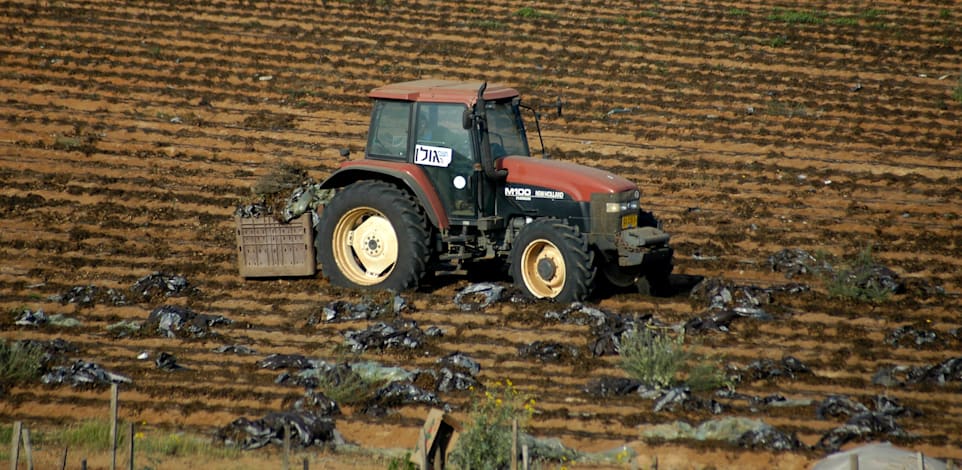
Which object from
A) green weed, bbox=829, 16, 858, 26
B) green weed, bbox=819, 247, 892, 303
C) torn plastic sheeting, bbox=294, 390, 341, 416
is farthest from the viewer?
green weed, bbox=829, 16, 858, 26

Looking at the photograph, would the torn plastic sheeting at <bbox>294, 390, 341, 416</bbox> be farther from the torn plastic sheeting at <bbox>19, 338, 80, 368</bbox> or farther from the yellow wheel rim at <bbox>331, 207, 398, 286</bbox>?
the yellow wheel rim at <bbox>331, 207, 398, 286</bbox>

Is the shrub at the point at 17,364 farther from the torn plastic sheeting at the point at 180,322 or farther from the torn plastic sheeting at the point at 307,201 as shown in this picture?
the torn plastic sheeting at the point at 307,201

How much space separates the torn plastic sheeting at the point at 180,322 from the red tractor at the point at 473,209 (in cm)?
163

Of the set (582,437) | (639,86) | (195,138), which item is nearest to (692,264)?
(582,437)

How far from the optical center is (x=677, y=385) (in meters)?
9.84

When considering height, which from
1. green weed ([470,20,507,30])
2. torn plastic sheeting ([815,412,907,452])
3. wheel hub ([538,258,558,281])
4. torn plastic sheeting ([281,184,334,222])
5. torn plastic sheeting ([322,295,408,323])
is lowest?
torn plastic sheeting ([815,412,907,452])

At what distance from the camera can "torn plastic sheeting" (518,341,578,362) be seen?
421 inches

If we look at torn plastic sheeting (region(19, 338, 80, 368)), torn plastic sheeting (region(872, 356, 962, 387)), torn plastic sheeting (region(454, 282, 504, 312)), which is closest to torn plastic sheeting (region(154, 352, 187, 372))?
torn plastic sheeting (region(19, 338, 80, 368))

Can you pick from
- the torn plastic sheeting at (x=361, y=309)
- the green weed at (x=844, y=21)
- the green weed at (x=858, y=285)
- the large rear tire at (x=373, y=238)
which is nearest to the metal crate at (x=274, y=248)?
the large rear tire at (x=373, y=238)

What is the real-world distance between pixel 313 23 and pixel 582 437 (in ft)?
52.2

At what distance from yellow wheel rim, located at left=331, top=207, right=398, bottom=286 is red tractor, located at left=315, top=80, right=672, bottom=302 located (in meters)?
0.01

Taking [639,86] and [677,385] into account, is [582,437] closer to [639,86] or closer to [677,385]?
[677,385]

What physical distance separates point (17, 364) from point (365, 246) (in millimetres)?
4070

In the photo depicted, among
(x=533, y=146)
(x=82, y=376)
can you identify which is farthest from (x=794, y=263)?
(x=82, y=376)
